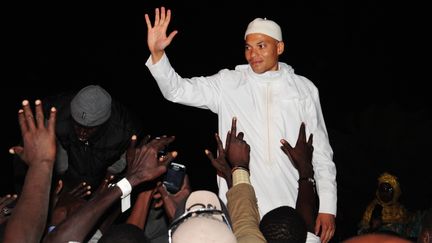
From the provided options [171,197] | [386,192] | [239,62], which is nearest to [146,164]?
[171,197]

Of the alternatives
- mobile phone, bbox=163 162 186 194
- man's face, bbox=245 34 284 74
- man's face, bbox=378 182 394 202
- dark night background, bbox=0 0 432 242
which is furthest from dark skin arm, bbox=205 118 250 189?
dark night background, bbox=0 0 432 242

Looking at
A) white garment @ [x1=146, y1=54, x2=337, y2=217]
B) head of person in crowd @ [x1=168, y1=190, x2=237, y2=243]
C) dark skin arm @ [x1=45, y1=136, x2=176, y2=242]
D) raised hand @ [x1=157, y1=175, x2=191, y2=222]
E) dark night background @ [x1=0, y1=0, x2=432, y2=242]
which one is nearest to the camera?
head of person in crowd @ [x1=168, y1=190, x2=237, y2=243]

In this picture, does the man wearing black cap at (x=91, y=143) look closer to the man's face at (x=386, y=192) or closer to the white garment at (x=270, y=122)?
the white garment at (x=270, y=122)

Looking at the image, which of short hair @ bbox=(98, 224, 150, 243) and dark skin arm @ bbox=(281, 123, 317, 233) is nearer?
short hair @ bbox=(98, 224, 150, 243)

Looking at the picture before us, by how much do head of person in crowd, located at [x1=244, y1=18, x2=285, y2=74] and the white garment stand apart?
0.23 ft

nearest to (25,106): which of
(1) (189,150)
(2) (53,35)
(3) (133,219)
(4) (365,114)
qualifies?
(3) (133,219)

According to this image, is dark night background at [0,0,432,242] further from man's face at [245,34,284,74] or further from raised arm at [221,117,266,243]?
raised arm at [221,117,266,243]

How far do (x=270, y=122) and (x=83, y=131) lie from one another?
3.73 feet

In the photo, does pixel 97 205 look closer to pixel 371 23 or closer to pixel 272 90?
pixel 272 90

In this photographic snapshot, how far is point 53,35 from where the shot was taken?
23.5ft

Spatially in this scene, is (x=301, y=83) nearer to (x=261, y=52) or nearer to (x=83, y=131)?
(x=261, y=52)

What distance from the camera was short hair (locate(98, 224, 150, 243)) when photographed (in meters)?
2.59

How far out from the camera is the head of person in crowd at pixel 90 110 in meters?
4.06

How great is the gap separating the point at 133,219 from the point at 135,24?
169 inches
